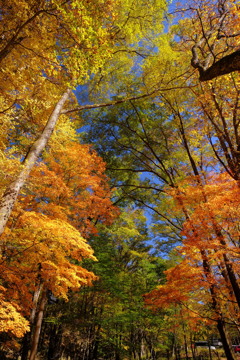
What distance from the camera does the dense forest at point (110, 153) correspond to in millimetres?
4723

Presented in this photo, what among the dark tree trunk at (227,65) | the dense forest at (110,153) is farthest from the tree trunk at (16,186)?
the dark tree trunk at (227,65)

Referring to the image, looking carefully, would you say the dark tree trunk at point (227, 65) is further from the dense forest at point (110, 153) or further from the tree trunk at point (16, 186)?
the tree trunk at point (16, 186)

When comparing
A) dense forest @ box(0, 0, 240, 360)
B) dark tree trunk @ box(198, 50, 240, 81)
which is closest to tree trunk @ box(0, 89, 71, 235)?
dense forest @ box(0, 0, 240, 360)

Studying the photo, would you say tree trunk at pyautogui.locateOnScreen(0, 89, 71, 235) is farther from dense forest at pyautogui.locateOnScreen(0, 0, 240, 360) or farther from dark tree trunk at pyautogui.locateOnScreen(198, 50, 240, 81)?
dark tree trunk at pyautogui.locateOnScreen(198, 50, 240, 81)

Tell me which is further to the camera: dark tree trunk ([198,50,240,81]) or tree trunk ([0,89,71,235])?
tree trunk ([0,89,71,235])

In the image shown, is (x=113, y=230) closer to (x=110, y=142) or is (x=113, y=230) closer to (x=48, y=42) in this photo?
(x=110, y=142)

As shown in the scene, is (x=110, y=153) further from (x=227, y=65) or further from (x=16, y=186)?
(x=227, y=65)

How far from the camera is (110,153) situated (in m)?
11.4

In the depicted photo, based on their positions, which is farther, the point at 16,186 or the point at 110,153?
the point at 110,153

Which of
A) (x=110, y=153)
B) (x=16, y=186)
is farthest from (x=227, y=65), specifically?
(x=110, y=153)

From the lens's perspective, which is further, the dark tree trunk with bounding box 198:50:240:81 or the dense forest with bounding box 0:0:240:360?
the dense forest with bounding box 0:0:240:360

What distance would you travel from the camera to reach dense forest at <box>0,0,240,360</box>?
186 inches

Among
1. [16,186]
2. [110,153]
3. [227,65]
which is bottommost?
[16,186]

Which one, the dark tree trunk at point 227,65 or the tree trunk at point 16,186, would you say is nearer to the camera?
the dark tree trunk at point 227,65
